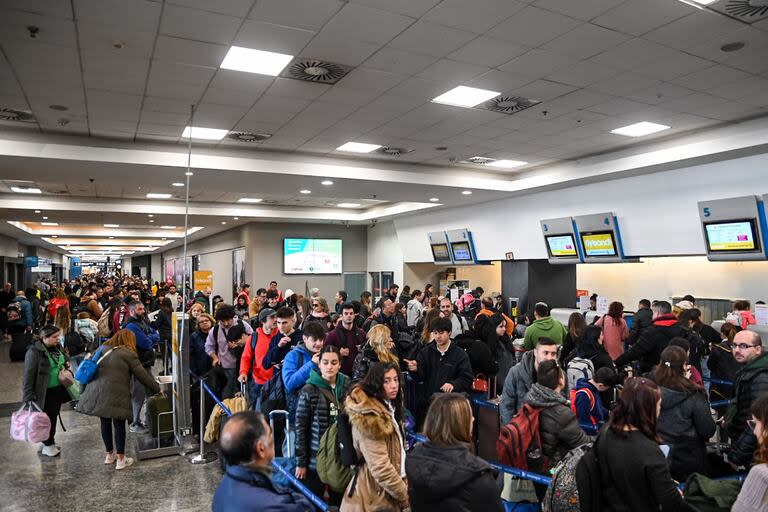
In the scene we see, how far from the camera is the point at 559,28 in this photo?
14.8 feet

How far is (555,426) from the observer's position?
130 inches

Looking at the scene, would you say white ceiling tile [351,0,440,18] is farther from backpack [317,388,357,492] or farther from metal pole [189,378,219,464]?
metal pole [189,378,219,464]

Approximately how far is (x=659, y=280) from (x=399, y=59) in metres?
10.6

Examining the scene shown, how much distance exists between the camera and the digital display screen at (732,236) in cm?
812

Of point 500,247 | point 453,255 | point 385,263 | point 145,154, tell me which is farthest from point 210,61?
point 385,263

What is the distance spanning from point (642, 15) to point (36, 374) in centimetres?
668

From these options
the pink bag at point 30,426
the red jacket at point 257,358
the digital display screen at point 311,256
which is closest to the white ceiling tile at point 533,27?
the red jacket at point 257,358

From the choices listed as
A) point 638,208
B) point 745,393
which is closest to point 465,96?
point 745,393

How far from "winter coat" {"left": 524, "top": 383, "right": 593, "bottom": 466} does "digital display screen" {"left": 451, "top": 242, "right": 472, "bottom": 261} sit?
37.0 feet

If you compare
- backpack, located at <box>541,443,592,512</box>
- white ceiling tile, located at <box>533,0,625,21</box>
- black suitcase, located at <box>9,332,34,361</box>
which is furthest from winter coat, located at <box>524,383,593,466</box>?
black suitcase, located at <box>9,332,34,361</box>

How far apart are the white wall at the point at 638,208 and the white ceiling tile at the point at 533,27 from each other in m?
5.13

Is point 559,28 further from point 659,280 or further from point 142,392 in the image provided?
point 659,280

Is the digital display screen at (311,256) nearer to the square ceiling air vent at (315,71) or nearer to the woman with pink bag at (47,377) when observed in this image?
the woman with pink bag at (47,377)

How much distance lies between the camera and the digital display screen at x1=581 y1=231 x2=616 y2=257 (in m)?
10.4
